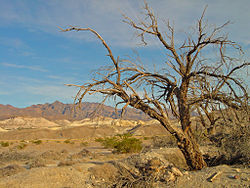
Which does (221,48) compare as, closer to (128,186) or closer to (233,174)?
(233,174)

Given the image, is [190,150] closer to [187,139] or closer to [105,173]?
[187,139]

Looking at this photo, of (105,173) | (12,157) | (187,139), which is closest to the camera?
(187,139)

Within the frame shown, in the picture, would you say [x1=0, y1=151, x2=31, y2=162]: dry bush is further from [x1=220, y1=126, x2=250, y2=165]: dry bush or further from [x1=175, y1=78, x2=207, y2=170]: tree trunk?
[x1=220, y1=126, x2=250, y2=165]: dry bush

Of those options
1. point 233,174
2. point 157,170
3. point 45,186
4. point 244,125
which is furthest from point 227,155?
point 45,186

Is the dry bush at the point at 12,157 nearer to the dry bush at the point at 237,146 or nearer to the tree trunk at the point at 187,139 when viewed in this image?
the tree trunk at the point at 187,139

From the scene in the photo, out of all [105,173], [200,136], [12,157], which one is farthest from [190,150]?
[12,157]

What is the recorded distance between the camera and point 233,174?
19.1 ft

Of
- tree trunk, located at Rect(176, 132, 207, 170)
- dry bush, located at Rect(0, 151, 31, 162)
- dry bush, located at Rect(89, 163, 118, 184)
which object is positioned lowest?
dry bush, located at Rect(0, 151, 31, 162)

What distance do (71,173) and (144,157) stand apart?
8.70ft

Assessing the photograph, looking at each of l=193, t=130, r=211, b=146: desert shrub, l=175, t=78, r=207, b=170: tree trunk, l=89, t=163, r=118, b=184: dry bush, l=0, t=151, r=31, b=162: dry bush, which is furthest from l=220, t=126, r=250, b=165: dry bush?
l=0, t=151, r=31, b=162: dry bush

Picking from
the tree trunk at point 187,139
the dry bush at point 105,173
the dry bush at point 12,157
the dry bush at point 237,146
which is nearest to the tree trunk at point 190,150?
the tree trunk at point 187,139

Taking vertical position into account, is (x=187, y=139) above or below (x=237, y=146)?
above

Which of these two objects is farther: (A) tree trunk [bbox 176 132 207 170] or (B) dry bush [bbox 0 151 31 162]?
(B) dry bush [bbox 0 151 31 162]

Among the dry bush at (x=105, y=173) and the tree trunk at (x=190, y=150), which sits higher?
the tree trunk at (x=190, y=150)
